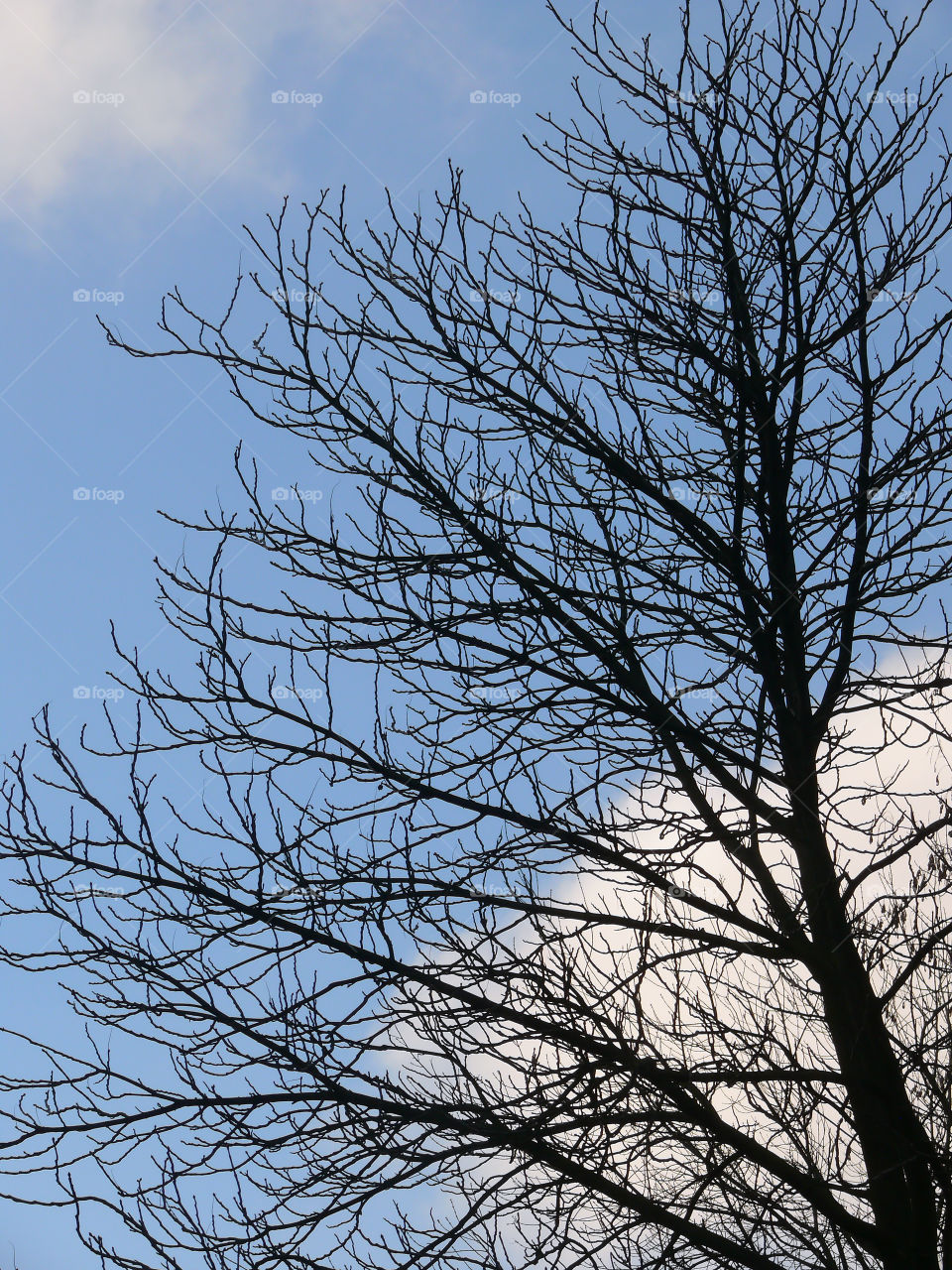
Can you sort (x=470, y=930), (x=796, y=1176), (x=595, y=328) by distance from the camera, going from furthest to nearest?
(x=595, y=328)
(x=470, y=930)
(x=796, y=1176)

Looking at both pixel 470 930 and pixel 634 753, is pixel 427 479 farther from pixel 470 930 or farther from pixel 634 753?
pixel 470 930

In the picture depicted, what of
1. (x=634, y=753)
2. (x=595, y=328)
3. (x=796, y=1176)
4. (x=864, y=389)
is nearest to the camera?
(x=796, y=1176)

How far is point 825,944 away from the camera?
4.02 meters

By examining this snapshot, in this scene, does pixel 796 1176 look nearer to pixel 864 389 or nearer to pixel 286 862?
pixel 286 862

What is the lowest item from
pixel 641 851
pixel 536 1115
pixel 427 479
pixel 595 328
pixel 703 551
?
pixel 536 1115

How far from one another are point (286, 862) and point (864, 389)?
3.04 meters

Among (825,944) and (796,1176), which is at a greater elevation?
(825,944)

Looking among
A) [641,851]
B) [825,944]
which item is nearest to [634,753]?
[641,851]

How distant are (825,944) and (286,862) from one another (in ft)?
6.55

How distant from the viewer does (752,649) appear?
15.0 ft

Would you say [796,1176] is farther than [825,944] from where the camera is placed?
No

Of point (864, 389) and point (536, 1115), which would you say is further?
point (864, 389)

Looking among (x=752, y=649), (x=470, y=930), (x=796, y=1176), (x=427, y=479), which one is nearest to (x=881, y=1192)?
(x=796, y=1176)

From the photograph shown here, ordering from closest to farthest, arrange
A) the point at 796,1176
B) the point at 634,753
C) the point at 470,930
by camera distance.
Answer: the point at 796,1176 → the point at 470,930 → the point at 634,753
